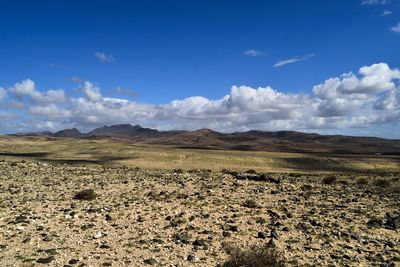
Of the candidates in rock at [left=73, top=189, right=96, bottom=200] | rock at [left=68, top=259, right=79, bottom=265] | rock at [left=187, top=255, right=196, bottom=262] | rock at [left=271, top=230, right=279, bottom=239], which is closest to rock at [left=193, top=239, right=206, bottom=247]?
rock at [left=187, top=255, right=196, bottom=262]

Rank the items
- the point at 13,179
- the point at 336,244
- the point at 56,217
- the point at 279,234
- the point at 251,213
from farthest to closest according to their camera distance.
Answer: the point at 13,179
the point at 251,213
the point at 56,217
the point at 279,234
the point at 336,244

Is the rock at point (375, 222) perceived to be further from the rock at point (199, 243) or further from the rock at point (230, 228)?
the rock at point (199, 243)

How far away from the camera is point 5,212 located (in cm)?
1599

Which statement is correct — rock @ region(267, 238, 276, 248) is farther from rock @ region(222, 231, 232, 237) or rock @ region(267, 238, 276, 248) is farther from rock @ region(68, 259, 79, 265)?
rock @ region(68, 259, 79, 265)

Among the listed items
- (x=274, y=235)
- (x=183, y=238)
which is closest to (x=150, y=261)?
(x=183, y=238)

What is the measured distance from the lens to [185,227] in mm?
14078

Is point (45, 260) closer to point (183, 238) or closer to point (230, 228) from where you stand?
point (183, 238)

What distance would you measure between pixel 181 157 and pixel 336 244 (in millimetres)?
61444

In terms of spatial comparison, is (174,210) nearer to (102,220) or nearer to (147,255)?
(102,220)

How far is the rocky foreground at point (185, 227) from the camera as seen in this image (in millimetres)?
11000

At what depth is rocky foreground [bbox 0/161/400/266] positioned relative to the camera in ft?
36.1

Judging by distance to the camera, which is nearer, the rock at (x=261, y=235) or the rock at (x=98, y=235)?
the rock at (x=98, y=235)

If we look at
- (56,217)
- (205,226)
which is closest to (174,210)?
(205,226)

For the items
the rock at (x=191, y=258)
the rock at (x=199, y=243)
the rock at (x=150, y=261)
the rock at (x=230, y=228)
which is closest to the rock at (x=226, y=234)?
the rock at (x=230, y=228)
